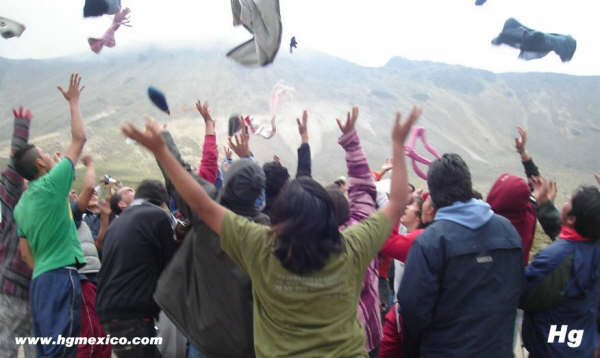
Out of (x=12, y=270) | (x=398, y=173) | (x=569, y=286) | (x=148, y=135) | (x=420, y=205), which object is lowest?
(x=12, y=270)

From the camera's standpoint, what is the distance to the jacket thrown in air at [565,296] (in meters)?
2.46

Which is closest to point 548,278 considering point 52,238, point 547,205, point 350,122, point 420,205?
point 547,205

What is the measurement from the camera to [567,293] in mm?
2488

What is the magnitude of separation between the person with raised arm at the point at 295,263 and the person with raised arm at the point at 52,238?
1.38 metres

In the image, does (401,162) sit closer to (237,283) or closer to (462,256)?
(462,256)

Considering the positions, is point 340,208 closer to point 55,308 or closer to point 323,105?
point 55,308

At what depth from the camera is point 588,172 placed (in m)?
65.8

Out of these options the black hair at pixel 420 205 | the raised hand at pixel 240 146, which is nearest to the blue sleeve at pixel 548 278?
the black hair at pixel 420 205

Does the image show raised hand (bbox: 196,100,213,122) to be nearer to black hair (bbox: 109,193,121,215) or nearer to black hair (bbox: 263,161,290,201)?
black hair (bbox: 263,161,290,201)

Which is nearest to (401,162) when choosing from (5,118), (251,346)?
(251,346)

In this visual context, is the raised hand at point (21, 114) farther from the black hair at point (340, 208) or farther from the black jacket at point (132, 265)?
the black hair at point (340, 208)

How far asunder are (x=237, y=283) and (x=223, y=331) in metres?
0.27

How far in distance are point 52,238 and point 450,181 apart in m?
2.72

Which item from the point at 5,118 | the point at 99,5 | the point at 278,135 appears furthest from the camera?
the point at 5,118
